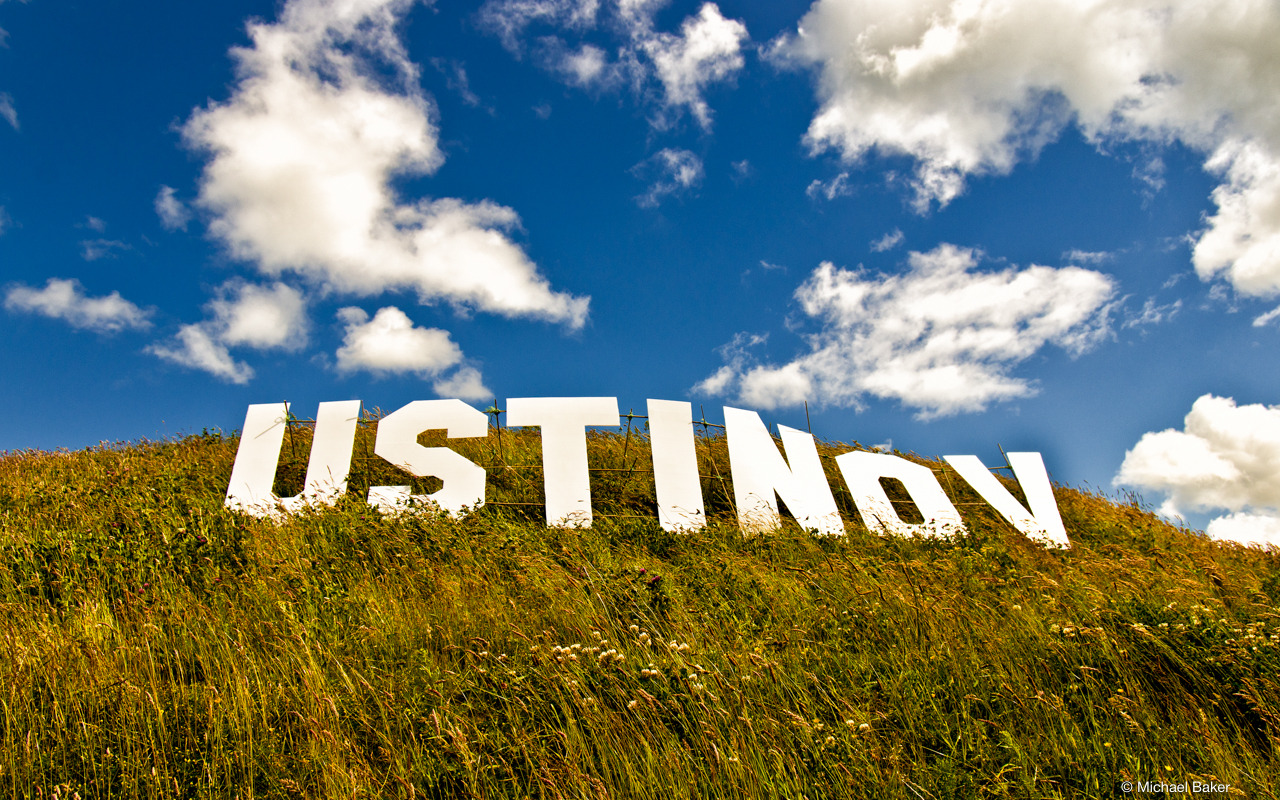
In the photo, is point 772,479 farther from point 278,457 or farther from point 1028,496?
point 278,457

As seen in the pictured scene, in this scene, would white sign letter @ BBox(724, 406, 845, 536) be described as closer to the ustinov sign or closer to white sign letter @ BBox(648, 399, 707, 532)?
the ustinov sign

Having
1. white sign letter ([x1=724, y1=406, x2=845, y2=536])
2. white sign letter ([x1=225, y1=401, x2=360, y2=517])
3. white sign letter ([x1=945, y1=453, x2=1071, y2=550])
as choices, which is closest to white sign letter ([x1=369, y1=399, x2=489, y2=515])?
white sign letter ([x1=225, y1=401, x2=360, y2=517])

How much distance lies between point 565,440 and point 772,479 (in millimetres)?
3827

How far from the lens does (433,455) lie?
10.3m

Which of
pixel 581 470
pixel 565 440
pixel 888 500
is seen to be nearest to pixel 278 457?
pixel 565 440

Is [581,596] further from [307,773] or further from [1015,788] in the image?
[1015,788]

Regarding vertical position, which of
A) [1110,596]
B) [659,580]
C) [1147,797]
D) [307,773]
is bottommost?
[1147,797]

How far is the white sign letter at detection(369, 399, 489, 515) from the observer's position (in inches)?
382

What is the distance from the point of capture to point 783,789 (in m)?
3.00

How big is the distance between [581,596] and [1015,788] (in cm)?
341

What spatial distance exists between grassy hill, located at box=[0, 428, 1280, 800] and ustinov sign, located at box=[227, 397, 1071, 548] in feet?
5.50

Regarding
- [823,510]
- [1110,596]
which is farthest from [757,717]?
[823,510]

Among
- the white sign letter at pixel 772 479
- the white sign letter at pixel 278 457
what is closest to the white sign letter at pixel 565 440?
the white sign letter at pixel 772 479

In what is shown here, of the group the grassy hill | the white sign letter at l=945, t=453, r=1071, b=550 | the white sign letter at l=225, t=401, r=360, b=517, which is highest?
the white sign letter at l=225, t=401, r=360, b=517
